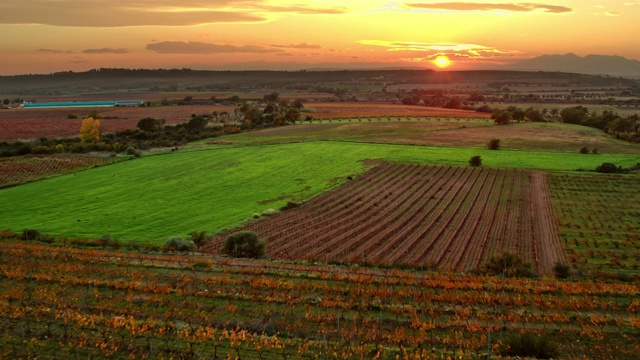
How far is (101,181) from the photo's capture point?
211ft

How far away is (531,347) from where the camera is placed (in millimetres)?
17844

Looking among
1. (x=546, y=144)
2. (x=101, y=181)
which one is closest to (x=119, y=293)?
(x=101, y=181)

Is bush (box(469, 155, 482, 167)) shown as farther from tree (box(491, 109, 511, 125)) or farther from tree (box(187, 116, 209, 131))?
tree (box(187, 116, 209, 131))

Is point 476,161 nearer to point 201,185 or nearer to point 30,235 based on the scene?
point 201,185

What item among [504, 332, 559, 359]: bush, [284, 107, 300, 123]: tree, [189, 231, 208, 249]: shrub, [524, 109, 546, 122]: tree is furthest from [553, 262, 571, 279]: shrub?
[524, 109, 546, 122]: tree

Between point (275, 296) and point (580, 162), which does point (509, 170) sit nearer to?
point (580, 162)

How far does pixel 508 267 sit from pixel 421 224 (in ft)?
44.3

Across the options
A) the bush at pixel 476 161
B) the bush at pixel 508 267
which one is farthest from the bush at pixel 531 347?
the bush at pixel 476 161

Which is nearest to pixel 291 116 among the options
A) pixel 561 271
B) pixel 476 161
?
pixel 476 161

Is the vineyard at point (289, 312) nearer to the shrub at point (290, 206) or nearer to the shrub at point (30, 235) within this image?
the shrub at point (30, 235)

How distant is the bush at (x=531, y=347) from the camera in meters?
17.6

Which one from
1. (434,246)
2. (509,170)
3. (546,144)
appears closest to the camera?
(434,246)

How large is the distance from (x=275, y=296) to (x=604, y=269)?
22224mm

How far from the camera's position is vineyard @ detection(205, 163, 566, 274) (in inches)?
1409
